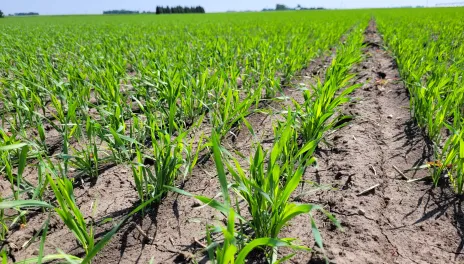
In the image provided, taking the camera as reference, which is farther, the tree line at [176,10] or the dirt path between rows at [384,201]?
the tree line at [176,10]

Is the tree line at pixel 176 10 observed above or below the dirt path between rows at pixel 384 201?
above

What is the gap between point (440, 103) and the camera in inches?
85.4

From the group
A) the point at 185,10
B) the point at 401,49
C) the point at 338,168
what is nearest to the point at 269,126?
the point at 338,168

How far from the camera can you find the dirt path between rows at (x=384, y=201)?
1.36 metres

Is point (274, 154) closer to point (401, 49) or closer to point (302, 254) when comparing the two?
point (302, 254)

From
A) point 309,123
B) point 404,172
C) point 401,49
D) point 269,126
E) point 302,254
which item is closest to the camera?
point 302,254

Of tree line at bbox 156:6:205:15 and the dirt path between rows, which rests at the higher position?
tree line at bbox 156:6:205:15

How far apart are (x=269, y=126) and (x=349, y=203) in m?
1.14

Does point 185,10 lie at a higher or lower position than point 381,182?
higher

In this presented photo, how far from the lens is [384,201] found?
1.68 m

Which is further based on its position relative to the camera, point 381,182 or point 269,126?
A: point 269,126

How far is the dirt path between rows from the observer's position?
53.6 inches

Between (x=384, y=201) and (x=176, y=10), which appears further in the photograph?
(x=176, y=10)

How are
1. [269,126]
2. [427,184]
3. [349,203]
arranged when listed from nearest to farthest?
[349,203], [427,184], [269,126]
